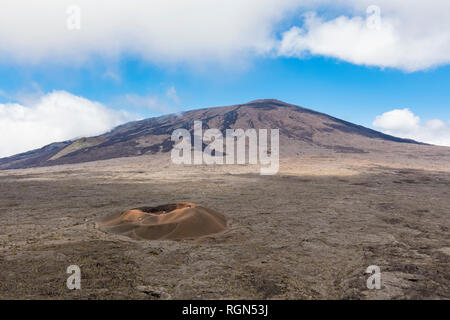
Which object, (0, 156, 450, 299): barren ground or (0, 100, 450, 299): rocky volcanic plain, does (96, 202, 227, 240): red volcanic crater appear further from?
(0, 156, 450, 299): barren ground

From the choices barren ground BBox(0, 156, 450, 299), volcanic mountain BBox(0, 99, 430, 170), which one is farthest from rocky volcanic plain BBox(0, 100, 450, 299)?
volcanic mountain BBox(0, 99, 430, 170)

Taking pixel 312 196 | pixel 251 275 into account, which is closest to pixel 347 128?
pixel 312 196

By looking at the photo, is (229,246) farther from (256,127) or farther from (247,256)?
(256,127)

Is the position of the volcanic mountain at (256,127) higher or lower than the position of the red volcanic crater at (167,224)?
higher

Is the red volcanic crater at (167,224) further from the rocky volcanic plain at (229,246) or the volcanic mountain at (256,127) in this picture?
the volcanic mountain at (256,127)

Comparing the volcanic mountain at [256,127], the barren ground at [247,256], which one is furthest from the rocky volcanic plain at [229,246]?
the volcanic mountain at [256,127]

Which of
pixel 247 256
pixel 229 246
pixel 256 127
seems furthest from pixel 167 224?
pixel 256 127

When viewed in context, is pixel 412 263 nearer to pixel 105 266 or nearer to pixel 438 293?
pixel 438 293

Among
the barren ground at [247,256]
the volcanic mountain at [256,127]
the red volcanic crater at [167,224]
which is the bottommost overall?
the barren ground at [247,256]

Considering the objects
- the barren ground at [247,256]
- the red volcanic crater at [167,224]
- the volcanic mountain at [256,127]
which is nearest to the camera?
the barren ground at [247,256]
